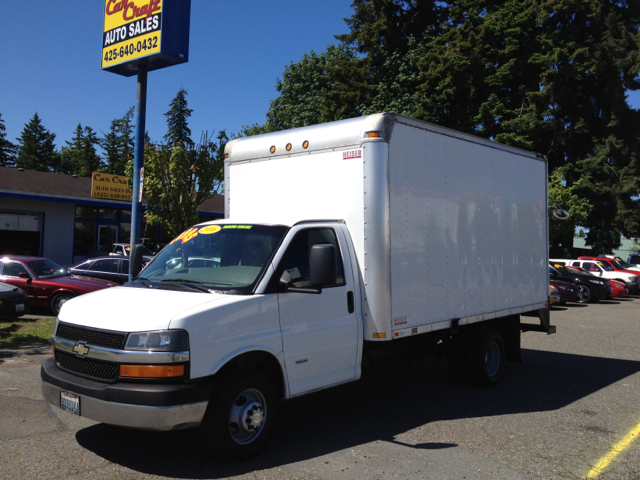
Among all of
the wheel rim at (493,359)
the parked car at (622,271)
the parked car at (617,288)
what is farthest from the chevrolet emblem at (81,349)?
the parked car at (622,271)

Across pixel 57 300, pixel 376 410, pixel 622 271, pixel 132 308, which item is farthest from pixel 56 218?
pixel 622 271

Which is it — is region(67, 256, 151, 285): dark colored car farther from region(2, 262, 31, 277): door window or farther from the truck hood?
the truck hood

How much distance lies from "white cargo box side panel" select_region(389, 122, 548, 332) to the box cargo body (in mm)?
13

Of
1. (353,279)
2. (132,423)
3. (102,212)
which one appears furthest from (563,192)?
(132,423)

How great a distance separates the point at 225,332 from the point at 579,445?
11.6 ft

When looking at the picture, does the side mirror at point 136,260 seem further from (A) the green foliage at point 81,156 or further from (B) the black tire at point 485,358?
(A) the green foliage at point 81,156

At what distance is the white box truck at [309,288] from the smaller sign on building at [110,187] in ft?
61.8

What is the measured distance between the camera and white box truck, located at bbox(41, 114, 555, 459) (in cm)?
420

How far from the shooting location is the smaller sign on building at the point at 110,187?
23.7 metres

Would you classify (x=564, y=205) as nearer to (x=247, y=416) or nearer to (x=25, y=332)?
(x=25, y=332)

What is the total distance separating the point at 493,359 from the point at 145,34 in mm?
11082

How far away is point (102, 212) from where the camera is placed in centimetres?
2508

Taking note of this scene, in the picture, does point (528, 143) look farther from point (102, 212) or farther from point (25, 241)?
point (25, 241)

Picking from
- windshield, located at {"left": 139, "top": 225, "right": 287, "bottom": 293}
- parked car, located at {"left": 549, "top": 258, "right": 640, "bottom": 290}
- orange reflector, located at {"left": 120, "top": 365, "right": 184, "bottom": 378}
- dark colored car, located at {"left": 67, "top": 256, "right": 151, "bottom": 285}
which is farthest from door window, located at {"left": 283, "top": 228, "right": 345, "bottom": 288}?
parked car, located at {"left": 549, "top": 258, "right": 640, "bottom": 290}
